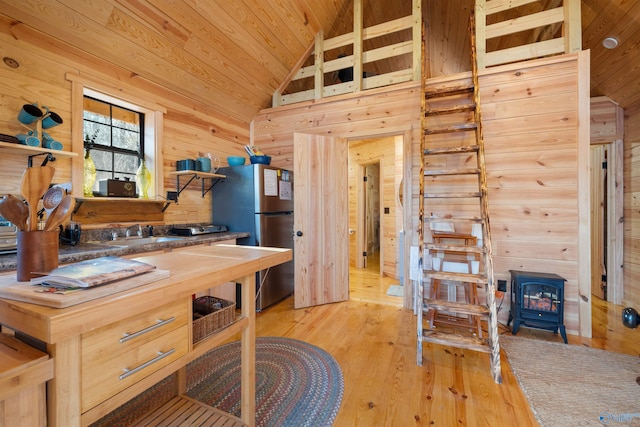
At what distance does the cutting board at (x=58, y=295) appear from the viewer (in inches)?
25.2

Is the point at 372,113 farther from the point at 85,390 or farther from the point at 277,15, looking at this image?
the point at 85,390

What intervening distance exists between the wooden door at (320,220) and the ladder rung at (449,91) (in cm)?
103

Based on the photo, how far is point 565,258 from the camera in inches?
100

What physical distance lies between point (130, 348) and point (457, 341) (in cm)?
196

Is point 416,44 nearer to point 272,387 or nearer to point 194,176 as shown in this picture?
point 194,176

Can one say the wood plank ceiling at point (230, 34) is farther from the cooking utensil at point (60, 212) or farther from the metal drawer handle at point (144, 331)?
the metal drawer handle at point (144, 331)

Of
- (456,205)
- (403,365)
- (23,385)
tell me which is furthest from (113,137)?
(456,205)

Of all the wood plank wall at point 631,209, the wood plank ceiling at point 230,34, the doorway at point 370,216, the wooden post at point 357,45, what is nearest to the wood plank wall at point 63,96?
the wood plank ceiling at point 230,34

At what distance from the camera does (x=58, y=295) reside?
0.66 metres

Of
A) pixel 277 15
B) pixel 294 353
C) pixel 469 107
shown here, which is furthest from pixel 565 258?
pixel 277 15

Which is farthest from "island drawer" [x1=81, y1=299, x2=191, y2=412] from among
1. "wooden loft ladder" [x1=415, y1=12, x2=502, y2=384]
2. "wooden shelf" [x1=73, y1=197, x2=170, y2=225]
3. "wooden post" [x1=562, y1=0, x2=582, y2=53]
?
"wooden post" [x1=562, y1=0, x2=582, y2=53]

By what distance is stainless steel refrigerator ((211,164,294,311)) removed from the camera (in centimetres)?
302

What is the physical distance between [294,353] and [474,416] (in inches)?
48.9

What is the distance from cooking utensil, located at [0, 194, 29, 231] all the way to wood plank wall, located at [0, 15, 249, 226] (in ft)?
5.24
